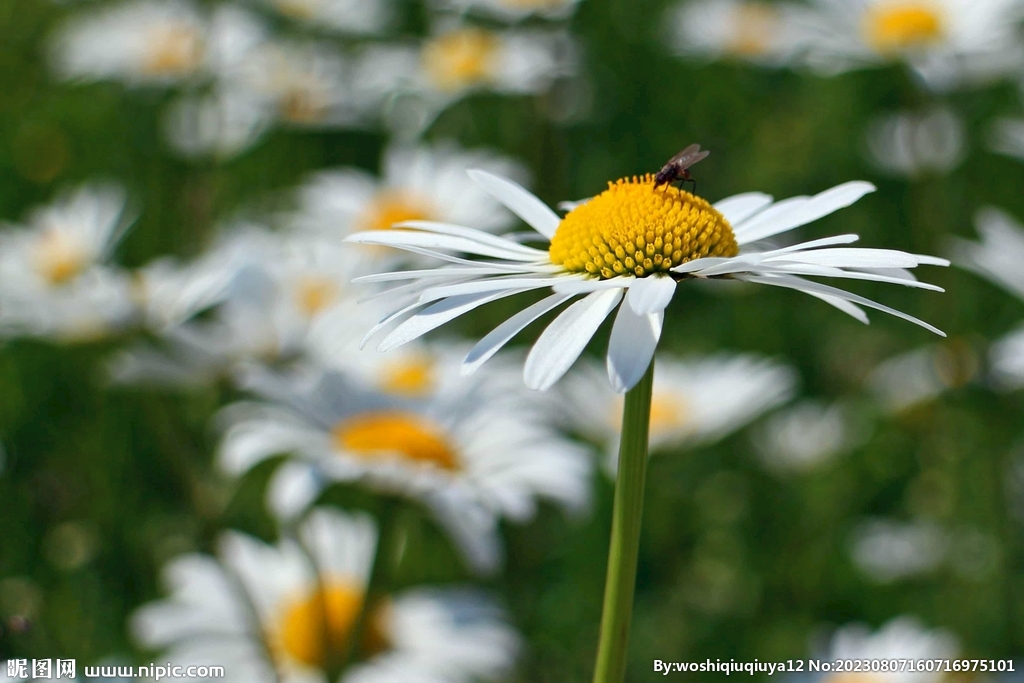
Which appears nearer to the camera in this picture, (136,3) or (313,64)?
(313,64)

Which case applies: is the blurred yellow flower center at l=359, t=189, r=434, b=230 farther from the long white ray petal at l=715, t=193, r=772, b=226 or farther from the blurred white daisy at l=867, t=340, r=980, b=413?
the long white ray petal at l=715, t=193, r=772, b=226

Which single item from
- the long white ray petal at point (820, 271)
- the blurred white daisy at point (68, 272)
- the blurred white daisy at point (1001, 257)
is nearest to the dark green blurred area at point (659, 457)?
the blurred white daisy at point (68, 272)

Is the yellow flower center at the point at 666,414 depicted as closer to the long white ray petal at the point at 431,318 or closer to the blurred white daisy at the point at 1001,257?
the blurred white daisy at the point at 1001,257

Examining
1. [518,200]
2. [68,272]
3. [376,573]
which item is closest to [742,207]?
[518,200]

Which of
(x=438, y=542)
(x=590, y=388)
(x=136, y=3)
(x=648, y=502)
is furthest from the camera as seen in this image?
(x=136, y=3)

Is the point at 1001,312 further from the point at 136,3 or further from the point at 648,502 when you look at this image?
the point at 136,3

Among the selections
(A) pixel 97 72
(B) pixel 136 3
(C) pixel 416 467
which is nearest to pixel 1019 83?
(C) pixel 416 467
